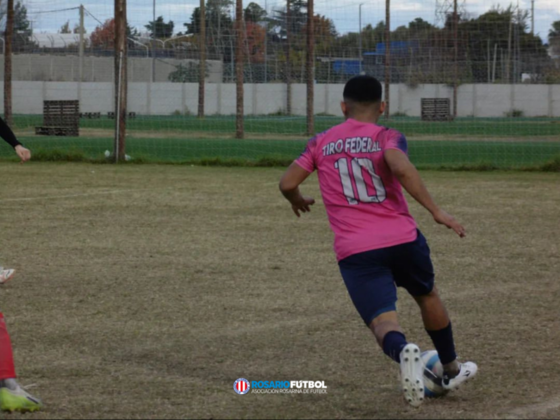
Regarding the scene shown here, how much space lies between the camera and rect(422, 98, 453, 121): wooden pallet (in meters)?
39.6

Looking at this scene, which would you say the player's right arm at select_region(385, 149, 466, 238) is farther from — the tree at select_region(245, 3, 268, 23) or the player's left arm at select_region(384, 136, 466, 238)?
the tree at select_region(245, 3, 268, 23)

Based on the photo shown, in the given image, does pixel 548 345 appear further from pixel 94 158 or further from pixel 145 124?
pixel 145 124

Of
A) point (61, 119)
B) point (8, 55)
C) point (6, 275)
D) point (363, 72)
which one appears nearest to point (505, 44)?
point (363, 72)

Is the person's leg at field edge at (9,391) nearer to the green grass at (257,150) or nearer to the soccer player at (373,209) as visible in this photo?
the soccer player at (373,209)

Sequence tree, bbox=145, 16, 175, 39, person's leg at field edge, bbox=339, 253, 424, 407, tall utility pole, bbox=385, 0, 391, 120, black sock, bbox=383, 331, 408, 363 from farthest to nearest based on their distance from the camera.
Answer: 1. tree, bbox=145, 16, 175, 39
2. tall utility pole, bbox=385, 0, 391, 120
3. person's leg at field edge, bbox=339, 253, 424, 407
4. black sock, bbox=383, 331, 408, 363

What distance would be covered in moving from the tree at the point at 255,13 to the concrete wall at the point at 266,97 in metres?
3.54

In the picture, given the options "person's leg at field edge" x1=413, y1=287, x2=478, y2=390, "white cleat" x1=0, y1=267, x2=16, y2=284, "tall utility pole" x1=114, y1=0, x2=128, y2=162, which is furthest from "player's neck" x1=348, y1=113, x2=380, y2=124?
"tall utility pole" x1=114, y1=0, x2=128, y2=162

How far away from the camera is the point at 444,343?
4.86 meters

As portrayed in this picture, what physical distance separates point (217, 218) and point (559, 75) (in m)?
18.5

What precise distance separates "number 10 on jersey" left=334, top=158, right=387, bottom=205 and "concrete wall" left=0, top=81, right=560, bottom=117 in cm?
2863

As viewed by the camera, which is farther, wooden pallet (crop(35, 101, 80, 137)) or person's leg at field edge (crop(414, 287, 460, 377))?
wooden pallet (crop(35, 101, 80, 137))

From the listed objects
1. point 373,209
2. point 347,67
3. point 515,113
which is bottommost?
point 373,209

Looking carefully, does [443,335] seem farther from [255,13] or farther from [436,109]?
[436,109]

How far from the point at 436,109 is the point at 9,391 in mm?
37261
